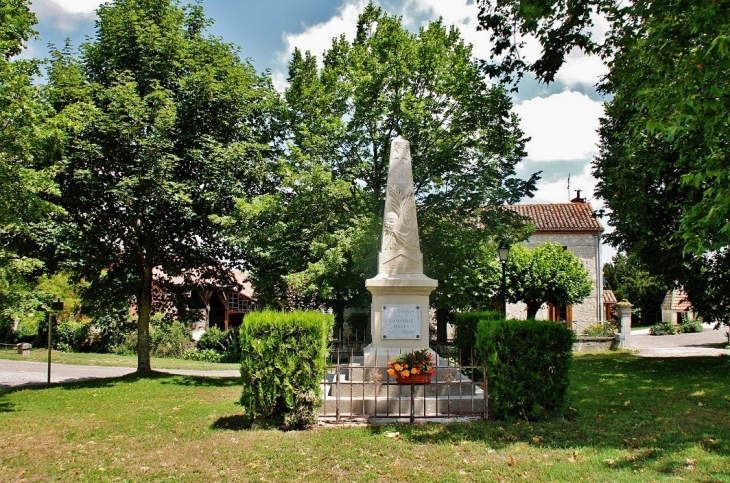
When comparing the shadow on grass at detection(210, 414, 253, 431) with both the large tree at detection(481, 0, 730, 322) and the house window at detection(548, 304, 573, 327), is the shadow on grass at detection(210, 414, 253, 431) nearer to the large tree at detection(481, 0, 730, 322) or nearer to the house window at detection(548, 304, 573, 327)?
the large tree at detection(481, 0, 730, 322)

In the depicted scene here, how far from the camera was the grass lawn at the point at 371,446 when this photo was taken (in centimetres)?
548

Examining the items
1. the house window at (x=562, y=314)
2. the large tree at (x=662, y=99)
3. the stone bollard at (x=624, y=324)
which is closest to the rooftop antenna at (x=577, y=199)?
the house window at (x=562, y=314)

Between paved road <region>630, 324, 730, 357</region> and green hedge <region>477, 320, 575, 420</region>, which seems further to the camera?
paved road <region>630, 324, 730, 357</region>

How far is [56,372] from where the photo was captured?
18.3 meters

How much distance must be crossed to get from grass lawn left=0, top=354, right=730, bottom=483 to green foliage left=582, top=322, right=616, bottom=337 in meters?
19.2

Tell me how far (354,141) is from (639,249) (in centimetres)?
970

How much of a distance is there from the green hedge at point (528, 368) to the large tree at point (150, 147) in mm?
8757

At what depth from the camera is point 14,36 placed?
9898 mm

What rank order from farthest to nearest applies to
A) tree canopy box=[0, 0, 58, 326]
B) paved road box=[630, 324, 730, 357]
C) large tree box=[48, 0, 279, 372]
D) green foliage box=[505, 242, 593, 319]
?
1. green foliage box=[505, 242, 593, 319]
2. paved road box=[630, 324, 730, 357]
3. large tree box=[48, 0, 279, 372]
4. tree canopy box=[0, 0, 58, 326]

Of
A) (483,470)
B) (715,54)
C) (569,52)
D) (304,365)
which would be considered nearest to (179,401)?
(304,365)

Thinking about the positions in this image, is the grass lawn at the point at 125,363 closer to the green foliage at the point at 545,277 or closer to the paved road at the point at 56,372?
the paved road at the point at 56,372

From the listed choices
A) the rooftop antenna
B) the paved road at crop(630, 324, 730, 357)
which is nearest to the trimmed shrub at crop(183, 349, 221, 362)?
the paved road at crop(630, 324, 730, 357)

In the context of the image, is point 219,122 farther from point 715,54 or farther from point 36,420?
point 715,54

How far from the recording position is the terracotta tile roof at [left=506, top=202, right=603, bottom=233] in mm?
34156
